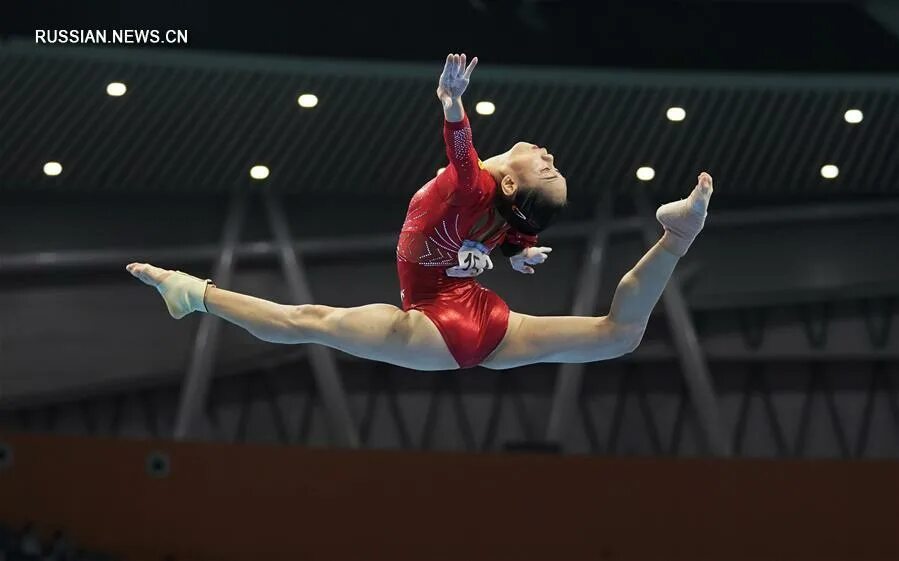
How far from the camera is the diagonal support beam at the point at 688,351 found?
12016 millimetres

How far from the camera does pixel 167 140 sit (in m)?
11.2

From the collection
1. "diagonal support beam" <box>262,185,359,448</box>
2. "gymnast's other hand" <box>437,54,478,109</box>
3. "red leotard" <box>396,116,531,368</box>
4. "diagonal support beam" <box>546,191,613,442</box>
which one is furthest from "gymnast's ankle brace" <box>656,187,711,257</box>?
"diagonal support beam" <box>262,185,359,448</box>

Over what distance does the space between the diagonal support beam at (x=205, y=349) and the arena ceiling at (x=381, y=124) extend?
55 centimetres

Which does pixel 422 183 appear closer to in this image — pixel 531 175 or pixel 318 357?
pixel 318 357

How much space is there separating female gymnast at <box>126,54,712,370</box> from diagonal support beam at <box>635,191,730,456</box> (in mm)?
6511

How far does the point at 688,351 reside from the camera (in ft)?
40.0

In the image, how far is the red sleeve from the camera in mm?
5051

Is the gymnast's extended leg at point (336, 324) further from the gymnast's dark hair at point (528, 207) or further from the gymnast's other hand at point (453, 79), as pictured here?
the gymnast's other hand at point (453, 79)

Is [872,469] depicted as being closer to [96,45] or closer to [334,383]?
[334,383]

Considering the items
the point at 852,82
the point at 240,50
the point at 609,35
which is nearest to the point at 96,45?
the point at 240,50

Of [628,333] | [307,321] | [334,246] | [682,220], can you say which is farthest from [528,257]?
[334,246]

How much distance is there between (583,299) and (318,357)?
2.40 meters

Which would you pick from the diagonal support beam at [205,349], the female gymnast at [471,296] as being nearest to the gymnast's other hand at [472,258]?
the female gymnast at [471,296]

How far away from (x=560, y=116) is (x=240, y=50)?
2644 mm
